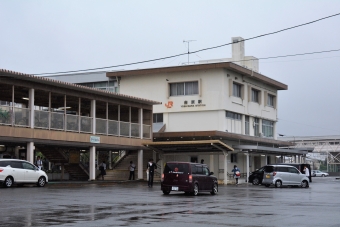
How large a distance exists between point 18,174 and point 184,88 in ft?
81.1

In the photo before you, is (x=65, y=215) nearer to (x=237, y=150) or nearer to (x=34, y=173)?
(x=34, y=173)

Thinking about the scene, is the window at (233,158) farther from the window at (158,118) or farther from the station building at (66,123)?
the station building at (66,123)

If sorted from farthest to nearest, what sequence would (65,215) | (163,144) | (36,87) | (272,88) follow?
(272,88), (163,144), (36,87), (65,215)

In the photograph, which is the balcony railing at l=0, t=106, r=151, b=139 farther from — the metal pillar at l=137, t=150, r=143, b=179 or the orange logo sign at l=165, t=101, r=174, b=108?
the orange logo sign at l=165, t=101, r=174, b=108

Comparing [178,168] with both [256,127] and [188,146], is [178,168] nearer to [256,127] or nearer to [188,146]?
[188,146]

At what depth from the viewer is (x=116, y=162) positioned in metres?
51.8

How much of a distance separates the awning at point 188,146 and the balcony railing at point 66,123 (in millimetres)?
1689

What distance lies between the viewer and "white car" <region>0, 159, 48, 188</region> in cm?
3083

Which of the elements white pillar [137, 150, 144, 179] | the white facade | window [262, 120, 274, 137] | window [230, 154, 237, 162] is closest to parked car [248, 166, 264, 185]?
the white facade

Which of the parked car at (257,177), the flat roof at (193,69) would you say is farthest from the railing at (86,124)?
the parked car at (257,177)

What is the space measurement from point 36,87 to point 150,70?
18.8 metres

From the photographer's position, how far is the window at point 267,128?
205 ft

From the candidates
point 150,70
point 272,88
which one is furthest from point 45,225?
point 272,88

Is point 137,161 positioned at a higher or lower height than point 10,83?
lower
